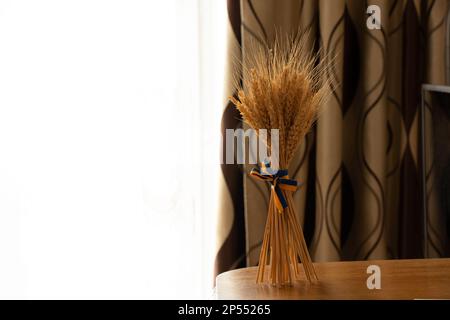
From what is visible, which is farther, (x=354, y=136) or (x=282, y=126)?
(x=354, y=136)

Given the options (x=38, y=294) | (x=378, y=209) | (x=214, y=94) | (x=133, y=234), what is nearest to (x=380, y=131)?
(x=378, y=209)

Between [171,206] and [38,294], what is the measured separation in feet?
1.55

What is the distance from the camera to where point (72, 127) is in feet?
5.95

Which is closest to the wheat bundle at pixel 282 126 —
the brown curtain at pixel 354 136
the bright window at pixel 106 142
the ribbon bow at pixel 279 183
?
the ribbon bow at pixel 279 183

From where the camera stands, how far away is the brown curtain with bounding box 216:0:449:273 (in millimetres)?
1765

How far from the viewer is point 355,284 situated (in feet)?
3.85

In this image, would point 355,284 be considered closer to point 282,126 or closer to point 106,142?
point 282,126

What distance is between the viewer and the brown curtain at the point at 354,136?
176 cm

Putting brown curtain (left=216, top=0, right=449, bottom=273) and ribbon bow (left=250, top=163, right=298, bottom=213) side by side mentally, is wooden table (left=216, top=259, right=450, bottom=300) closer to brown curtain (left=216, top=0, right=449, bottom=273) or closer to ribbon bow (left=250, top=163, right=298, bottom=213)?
ribbon bow (left=250, top=163, right=298, bottom=213)

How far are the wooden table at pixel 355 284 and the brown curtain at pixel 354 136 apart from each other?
0.51 metres

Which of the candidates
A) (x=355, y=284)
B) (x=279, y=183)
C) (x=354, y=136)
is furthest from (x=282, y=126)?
(x=354, y=136)

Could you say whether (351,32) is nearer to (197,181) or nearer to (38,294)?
(197,181)

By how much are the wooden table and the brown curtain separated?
506 millimetres

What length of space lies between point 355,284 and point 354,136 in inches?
30.7
